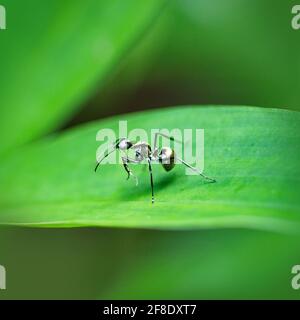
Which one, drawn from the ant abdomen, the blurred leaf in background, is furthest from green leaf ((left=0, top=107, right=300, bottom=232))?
the blurred leaf in background

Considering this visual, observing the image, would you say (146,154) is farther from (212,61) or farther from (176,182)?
(212,61)

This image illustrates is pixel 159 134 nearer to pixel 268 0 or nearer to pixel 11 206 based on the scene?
pixel 11 206

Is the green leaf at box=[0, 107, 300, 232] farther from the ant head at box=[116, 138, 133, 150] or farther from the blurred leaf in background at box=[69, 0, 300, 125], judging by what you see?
the blurred leaf in background at box=[69, 0, 300, 125]

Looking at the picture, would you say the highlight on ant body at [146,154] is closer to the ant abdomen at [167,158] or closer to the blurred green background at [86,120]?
the ant abdomen at [167,158]

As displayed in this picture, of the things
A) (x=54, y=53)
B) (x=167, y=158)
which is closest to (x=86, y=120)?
(x=54, y=53)

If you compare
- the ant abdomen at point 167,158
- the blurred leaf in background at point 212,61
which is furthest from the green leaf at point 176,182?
the blurred leaf in background at point 212,61
